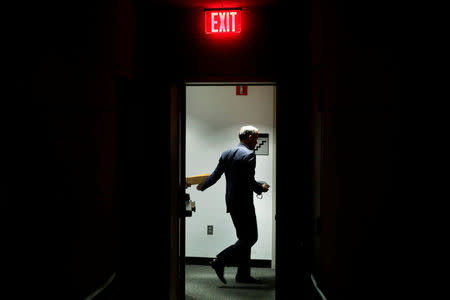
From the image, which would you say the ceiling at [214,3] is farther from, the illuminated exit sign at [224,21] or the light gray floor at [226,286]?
the light gray floor at [226,286]

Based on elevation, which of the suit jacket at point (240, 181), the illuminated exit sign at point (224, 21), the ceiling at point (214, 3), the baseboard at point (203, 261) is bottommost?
the baseboard at point (203, 261)

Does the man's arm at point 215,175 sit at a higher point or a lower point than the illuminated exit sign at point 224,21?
lower

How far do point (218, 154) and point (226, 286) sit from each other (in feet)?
5.37

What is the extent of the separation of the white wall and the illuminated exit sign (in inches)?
72.1

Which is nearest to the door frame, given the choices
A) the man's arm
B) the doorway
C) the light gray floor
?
the light gray floor

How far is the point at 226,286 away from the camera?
152 inches

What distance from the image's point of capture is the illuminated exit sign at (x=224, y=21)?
8.95 feet

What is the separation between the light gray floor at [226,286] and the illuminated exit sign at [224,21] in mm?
2545
